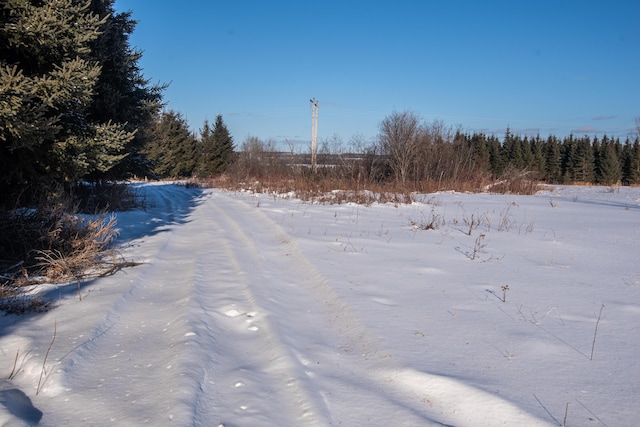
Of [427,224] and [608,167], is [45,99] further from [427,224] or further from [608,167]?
[608,167]

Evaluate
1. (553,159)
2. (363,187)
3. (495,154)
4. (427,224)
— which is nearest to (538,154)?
(553,159)

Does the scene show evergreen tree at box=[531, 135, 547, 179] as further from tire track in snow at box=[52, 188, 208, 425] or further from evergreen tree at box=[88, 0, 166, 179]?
tire track in snow at box=[52, 188, 208, 425]

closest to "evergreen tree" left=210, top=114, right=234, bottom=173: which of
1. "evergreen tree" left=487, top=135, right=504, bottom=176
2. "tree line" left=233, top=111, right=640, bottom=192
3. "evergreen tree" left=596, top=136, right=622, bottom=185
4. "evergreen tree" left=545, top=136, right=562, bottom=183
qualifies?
"tree line" left=233, top=111, right=640, bottom=192

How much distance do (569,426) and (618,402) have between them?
44 centimetres

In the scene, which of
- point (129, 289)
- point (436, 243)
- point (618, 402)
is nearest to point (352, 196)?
point (436, 243)

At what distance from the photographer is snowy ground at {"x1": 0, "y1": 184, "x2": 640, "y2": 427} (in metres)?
2.30

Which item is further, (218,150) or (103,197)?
(218,150)

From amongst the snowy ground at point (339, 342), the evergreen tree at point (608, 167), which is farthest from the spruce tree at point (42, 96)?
the evergreen tree at point (608, 167)

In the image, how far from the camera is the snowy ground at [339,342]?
2305 millimetres

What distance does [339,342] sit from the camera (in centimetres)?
330

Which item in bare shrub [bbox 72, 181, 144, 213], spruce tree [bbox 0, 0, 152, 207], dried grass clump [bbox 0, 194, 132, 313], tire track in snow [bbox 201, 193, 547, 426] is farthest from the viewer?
bare shrub [bbox 72, 181, 144, 213]

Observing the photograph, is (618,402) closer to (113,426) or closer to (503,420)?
(503,420)

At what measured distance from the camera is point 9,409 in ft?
7.07

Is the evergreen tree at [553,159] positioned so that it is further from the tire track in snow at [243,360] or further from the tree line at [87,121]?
the tire track in snow at [243,360]
